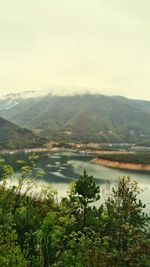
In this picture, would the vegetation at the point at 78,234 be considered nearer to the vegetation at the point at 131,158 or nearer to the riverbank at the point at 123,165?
the riverbank at the point at 123,165

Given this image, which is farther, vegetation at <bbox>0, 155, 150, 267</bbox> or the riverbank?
the riverbank

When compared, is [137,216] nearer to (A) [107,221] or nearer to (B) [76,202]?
(A) [107,221]

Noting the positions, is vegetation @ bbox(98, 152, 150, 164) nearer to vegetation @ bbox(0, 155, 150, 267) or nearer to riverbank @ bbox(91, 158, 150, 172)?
riverbank @ bbox(91, 158, 150, 172)

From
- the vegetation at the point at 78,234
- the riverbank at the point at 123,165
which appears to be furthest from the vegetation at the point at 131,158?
the vegetation at the point at 78,234

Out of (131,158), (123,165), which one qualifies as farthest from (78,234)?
(131,158)

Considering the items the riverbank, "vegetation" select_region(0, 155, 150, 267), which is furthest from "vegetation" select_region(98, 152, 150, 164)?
"vegetation" select_region(0, 155, 150, 267)

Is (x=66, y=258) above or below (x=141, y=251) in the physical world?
below

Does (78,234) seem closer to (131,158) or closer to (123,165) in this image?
(123,165)

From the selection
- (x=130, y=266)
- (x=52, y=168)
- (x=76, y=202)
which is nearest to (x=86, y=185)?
(x=76, y=202)
